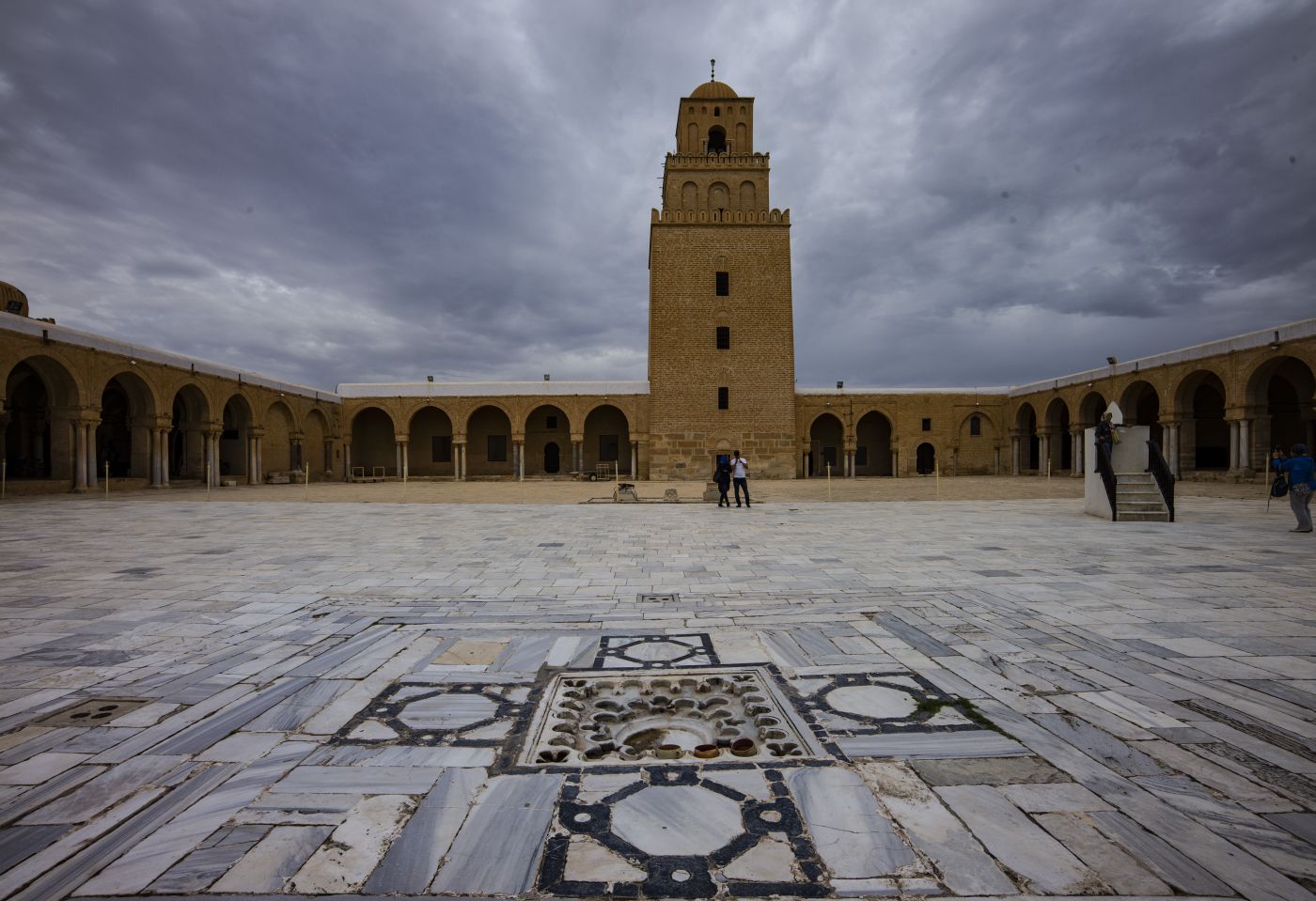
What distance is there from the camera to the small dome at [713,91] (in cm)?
2873

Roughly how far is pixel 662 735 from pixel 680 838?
825 mm

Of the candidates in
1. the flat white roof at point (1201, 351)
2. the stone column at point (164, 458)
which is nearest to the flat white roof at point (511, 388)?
the stone column at point (164, 458)

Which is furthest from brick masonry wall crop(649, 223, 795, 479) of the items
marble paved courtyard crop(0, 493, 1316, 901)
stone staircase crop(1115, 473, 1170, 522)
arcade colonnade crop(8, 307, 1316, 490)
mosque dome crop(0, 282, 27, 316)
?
mosque dome crop(0, 282, 27, 316)

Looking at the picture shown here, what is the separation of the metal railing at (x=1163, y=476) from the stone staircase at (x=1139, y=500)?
0.21 feet

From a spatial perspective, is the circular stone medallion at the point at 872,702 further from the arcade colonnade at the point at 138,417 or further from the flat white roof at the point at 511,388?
the flat white roof at the point at 511,388

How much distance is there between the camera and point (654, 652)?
3.44m

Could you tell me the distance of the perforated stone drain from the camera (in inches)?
91.0

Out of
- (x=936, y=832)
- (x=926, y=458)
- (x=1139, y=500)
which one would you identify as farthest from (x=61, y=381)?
(x=926, y=458)

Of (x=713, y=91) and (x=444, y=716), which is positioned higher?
(x=713, y=91)

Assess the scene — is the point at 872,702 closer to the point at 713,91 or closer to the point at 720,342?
the point at 720,342

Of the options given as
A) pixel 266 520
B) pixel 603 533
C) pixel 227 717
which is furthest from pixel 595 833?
pixel 266 520

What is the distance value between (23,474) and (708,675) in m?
29.4

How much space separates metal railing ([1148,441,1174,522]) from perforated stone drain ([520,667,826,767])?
10.0 meters

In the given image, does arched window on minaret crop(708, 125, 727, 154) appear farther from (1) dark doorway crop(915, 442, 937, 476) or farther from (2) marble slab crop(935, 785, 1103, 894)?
(2) marble slab crop(935, 785, 1103, 894)
